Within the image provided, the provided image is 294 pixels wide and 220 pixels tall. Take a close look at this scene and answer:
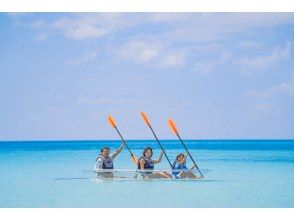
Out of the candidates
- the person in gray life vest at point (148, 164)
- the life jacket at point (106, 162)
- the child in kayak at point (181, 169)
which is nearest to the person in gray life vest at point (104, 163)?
the life jacket at point (106, 162)

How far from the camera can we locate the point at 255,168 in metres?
12.9

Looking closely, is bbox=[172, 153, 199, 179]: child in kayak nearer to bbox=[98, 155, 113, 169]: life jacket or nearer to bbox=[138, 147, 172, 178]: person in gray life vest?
bbox=[138, 147, 172, 178]: person in gray life vest

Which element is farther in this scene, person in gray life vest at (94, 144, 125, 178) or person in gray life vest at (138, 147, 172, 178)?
person in gray life vest at (94, 144, 125, 178)

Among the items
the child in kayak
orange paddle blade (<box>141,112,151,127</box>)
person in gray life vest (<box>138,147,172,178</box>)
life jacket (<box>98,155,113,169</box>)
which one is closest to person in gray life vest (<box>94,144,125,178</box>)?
life jacket (<box>98,155,113,169</box>)

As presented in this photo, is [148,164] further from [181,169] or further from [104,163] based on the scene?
[104,163]

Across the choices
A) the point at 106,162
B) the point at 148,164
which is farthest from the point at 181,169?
the point at 106,162

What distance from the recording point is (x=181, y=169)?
348 inches

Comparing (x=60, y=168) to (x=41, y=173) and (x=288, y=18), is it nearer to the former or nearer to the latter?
(x=41, y=173)

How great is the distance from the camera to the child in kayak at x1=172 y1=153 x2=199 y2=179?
887 cm

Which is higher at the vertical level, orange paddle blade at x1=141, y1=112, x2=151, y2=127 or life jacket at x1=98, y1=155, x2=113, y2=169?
orange paddle blade at x1=141, y1=112, x2=151, y2=127

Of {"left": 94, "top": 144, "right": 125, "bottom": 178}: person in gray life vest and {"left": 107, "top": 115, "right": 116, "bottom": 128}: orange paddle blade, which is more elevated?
{"left": 107, "top": 115, "right": 116, "bottom": 128}: orange paddle blade

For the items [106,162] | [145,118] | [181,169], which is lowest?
[181,169]

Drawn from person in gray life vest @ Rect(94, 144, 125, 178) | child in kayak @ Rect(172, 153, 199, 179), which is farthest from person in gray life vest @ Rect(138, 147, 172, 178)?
person in gray life vest @ Rect(94, 144, 125, 178)
